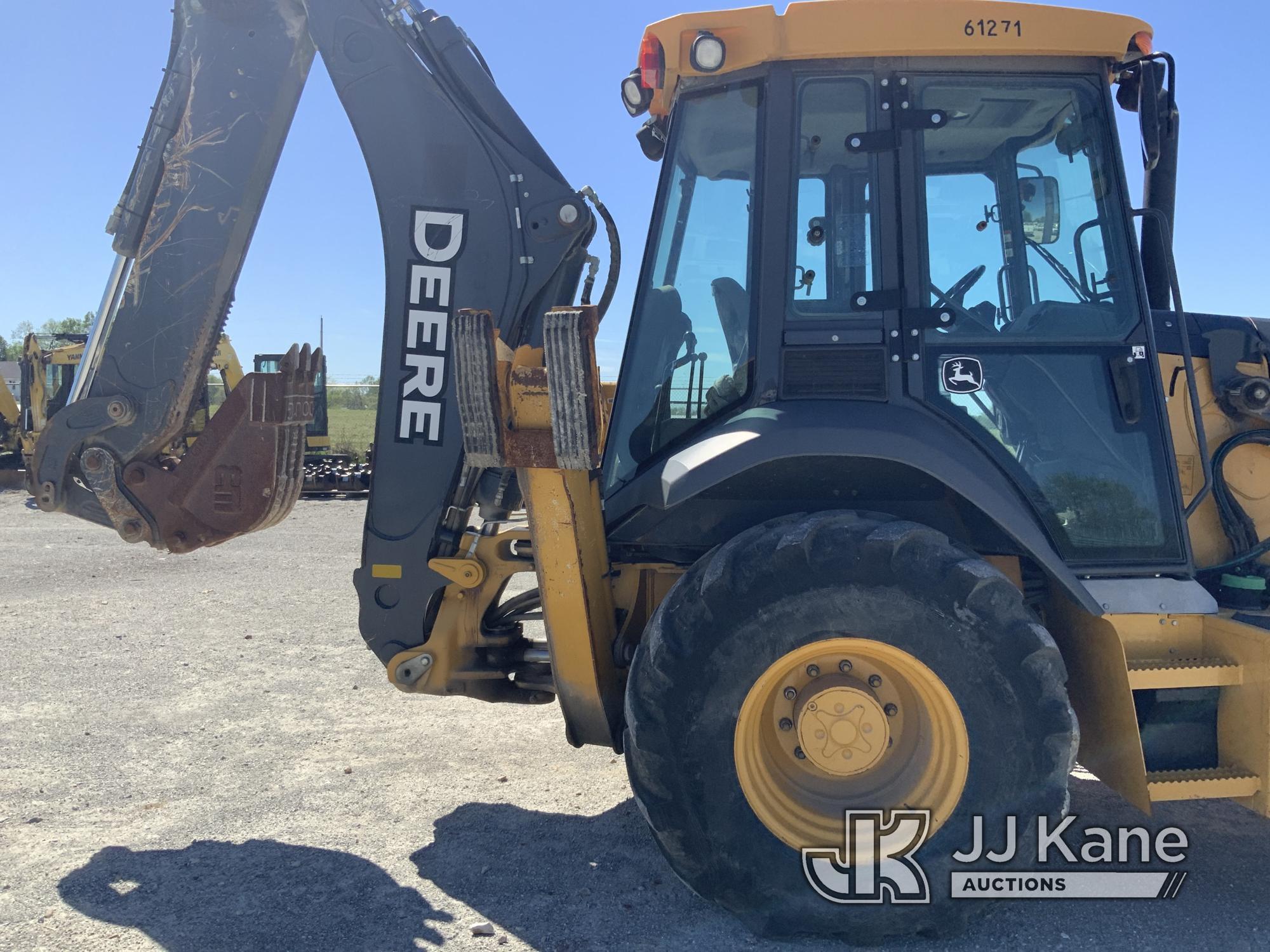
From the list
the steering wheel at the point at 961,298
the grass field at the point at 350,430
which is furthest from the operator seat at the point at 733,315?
the grass field at the point at 350,430

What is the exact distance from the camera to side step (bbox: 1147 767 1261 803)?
2959 millimetres

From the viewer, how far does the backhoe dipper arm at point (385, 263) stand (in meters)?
3.66

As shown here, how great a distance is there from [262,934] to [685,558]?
6.01 feet

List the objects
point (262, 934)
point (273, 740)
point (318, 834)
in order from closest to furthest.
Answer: point (262, 934), point (318, 834), point (273, 740)

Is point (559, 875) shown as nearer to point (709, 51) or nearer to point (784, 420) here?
point (784, 420)

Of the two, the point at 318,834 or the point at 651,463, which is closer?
the point at 651,463

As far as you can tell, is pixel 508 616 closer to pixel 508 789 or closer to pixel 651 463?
pixel 508 789

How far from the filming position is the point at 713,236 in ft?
11.1

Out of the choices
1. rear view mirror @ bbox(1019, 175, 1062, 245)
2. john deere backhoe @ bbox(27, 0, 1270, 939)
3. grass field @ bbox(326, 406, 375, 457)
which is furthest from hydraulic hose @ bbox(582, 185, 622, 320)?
grass field @ bbox(326, 406, 375, 457)

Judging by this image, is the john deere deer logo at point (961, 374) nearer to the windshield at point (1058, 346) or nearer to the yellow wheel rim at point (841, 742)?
the windshield at point (1058, 346)

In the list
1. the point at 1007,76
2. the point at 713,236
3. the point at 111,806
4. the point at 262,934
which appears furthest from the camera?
the point at 111,806

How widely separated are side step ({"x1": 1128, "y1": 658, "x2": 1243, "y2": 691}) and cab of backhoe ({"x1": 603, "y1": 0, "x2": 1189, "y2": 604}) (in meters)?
0.33

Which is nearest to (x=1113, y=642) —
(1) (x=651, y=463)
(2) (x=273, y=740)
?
(1) (x=651, y=463)

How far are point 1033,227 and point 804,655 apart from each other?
1.69 m
